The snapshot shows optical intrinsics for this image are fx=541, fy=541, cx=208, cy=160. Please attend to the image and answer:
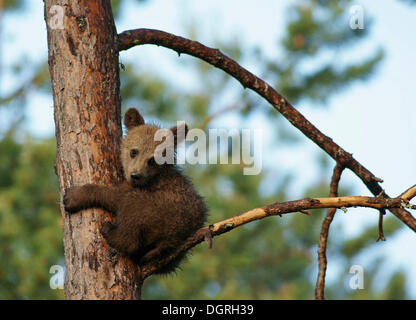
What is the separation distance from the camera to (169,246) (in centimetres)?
492

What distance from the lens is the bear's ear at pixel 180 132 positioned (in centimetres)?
614

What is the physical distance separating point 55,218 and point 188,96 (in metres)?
7.74

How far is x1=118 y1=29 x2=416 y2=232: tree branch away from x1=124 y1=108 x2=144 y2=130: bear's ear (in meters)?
1.03

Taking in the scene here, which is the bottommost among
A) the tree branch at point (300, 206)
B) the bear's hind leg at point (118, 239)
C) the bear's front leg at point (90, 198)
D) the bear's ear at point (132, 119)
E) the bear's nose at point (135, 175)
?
the bear's hind leg at point (118, 239)

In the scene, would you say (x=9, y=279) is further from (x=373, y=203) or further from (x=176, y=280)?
(x=373, y=203)

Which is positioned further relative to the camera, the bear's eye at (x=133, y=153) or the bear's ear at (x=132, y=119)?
the bear's ear at (x=132, y=119)

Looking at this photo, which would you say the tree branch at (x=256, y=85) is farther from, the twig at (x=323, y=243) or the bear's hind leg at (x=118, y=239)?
the bear's hind leg at (x=118, y=239)

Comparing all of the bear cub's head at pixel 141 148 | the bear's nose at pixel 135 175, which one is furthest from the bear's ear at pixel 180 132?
the bear's nose at pixel 135 175

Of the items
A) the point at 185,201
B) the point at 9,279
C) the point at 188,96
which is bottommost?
the point at 185,201

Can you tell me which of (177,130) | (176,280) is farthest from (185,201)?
(176,280)

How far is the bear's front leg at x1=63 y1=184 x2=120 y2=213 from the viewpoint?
4.39 meters

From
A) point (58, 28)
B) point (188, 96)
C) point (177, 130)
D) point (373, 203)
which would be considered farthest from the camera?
point (188, 96)

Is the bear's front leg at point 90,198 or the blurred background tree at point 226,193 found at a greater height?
the blurred background tree at point 226,193

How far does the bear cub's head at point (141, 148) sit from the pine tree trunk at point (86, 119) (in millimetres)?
371
